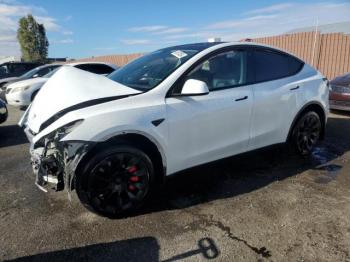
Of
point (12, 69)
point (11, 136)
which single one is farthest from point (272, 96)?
point (12, 69)

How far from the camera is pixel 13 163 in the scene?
5039 mm

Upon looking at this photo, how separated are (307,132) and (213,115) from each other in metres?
2.00

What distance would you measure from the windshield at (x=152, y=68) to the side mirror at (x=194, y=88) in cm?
28

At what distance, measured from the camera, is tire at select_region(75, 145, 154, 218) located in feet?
9.78

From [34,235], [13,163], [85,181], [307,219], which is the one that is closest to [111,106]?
[85,181]

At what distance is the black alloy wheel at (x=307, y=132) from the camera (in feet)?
15.3

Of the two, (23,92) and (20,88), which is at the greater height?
(20,88)

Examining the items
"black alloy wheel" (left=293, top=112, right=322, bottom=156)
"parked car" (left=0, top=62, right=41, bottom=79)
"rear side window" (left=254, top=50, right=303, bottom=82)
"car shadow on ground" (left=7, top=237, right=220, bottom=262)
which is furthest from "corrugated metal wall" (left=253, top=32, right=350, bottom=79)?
"parked car" (left=0, top=62, right=41, bottom=79)

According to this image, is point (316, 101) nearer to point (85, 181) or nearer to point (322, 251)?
point (322, 251)

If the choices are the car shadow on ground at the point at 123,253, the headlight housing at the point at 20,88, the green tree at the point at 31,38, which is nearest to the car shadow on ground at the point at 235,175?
the car shadow on ground at the point at 123,253

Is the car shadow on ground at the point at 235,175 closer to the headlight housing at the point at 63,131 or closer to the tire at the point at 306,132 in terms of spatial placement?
the tire at the point at 306,132

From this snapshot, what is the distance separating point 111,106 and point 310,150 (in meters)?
3.32

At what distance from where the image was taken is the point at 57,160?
3033 mm

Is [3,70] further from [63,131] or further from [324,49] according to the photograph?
[63,131]
